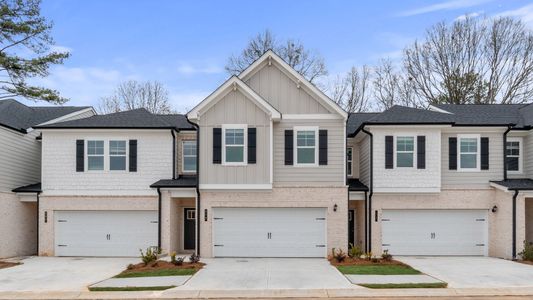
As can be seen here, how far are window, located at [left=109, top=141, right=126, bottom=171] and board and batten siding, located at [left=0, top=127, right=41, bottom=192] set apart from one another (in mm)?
4241

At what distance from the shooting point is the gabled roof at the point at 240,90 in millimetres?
18688

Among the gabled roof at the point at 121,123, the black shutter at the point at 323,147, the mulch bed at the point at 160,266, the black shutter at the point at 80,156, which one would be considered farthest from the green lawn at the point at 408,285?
the black shutter at the point at 80,156

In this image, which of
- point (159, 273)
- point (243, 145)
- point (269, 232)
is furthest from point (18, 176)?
point (269, 232)

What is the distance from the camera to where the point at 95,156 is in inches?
790

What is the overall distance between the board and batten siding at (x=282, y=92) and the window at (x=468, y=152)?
5.95 metres

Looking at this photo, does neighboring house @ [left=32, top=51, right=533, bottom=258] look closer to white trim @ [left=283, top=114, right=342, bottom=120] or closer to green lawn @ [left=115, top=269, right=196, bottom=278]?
white trim @ [left=283, top=114, right=342, bottom=120]

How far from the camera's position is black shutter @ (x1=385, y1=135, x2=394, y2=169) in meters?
19.4

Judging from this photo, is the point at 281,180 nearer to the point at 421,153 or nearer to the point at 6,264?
the point at 421,153

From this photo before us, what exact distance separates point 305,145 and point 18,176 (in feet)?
40.0

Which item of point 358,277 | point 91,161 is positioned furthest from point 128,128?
→ point 358,277

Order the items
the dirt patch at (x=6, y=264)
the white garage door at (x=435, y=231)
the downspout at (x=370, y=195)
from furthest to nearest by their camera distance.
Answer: the white garage door at (x=435, y=231), the downspout at (x=370, y=195), the dirt patch at (x=6, y=264)

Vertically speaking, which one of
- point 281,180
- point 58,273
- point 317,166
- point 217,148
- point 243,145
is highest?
point 243,145

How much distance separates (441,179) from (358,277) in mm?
7976

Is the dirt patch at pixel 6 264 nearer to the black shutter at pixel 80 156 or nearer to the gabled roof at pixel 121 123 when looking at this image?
the black shutter at pixel 80 156
